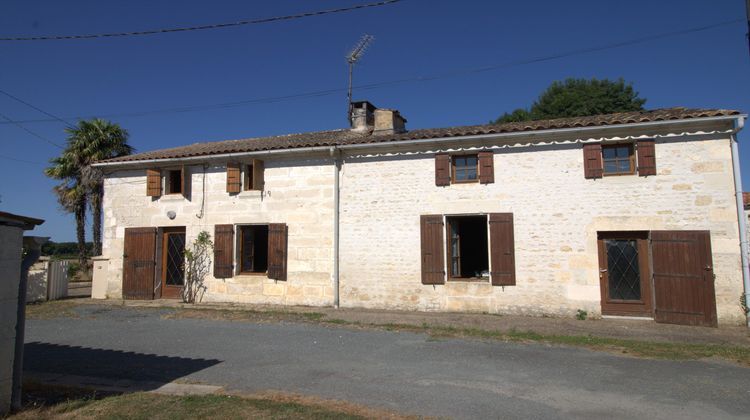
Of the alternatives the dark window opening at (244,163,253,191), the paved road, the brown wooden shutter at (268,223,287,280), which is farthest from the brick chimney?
the paved road

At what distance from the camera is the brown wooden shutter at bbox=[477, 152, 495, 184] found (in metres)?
10.8

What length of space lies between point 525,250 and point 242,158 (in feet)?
25.2

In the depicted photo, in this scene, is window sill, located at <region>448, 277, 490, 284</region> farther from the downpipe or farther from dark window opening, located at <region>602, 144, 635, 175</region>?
dark window opening, located at <region>602, 144, 635, 175</region>

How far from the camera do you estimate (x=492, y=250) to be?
1057cm

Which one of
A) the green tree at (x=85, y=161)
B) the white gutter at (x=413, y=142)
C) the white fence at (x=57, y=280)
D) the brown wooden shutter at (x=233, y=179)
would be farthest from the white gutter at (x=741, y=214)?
the green tree at (x=85, y=161)

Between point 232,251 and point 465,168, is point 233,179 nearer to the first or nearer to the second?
point 232,251

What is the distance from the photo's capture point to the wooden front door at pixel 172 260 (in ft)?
43.2

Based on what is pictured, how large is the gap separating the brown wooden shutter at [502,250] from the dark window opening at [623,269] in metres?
2.00

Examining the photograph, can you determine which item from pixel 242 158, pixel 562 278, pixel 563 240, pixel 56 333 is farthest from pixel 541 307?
pixel 56 333

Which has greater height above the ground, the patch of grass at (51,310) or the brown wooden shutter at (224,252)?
the brown wooden shutter at (224,252)

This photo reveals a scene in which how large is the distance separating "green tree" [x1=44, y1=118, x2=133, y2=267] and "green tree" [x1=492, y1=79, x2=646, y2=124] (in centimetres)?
2026

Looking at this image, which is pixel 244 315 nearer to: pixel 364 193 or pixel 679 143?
pixel 364 193

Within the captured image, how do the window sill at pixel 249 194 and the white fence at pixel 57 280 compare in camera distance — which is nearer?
the window sill at pixel 249 194

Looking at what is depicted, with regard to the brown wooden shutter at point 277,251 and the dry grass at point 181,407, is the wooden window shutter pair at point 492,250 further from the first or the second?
the dry grass at point 181,407
